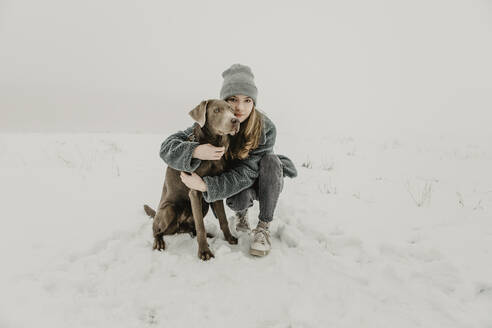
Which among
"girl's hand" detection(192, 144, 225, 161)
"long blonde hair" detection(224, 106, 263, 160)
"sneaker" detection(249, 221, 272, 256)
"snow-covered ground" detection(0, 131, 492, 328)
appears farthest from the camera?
"long blonde hair" detection(224, 106, 263, 160)

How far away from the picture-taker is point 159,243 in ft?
9.53

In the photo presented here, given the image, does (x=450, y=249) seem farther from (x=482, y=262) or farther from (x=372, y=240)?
(x=372, y=240)

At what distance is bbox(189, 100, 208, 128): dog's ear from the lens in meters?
2.75

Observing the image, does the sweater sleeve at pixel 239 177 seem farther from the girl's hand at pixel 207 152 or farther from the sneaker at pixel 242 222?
the sneaker at pixel 242 222

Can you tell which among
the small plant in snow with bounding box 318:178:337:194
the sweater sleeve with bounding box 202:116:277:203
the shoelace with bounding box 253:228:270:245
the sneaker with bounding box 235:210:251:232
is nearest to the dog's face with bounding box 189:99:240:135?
the sweater sleeve with bounding box 202:116:277:203

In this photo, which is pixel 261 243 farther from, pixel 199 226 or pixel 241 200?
pixel 199 226

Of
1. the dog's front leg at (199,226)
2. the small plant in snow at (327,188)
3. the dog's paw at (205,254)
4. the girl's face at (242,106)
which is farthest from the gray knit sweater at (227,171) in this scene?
the small plant in snow at (327,188)

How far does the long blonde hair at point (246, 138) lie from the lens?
3.02 m

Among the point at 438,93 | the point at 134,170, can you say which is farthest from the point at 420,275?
→ the point at 438,93

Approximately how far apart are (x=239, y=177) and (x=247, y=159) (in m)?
0.27

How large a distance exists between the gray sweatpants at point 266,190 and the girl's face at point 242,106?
1.79ft

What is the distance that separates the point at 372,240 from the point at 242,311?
5.59ft

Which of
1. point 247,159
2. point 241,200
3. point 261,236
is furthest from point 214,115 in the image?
point 261,236

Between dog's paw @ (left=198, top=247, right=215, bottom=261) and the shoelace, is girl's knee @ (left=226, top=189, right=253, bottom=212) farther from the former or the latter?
dog's paw @ (left=198, top=247, right=215, bottom=261)
